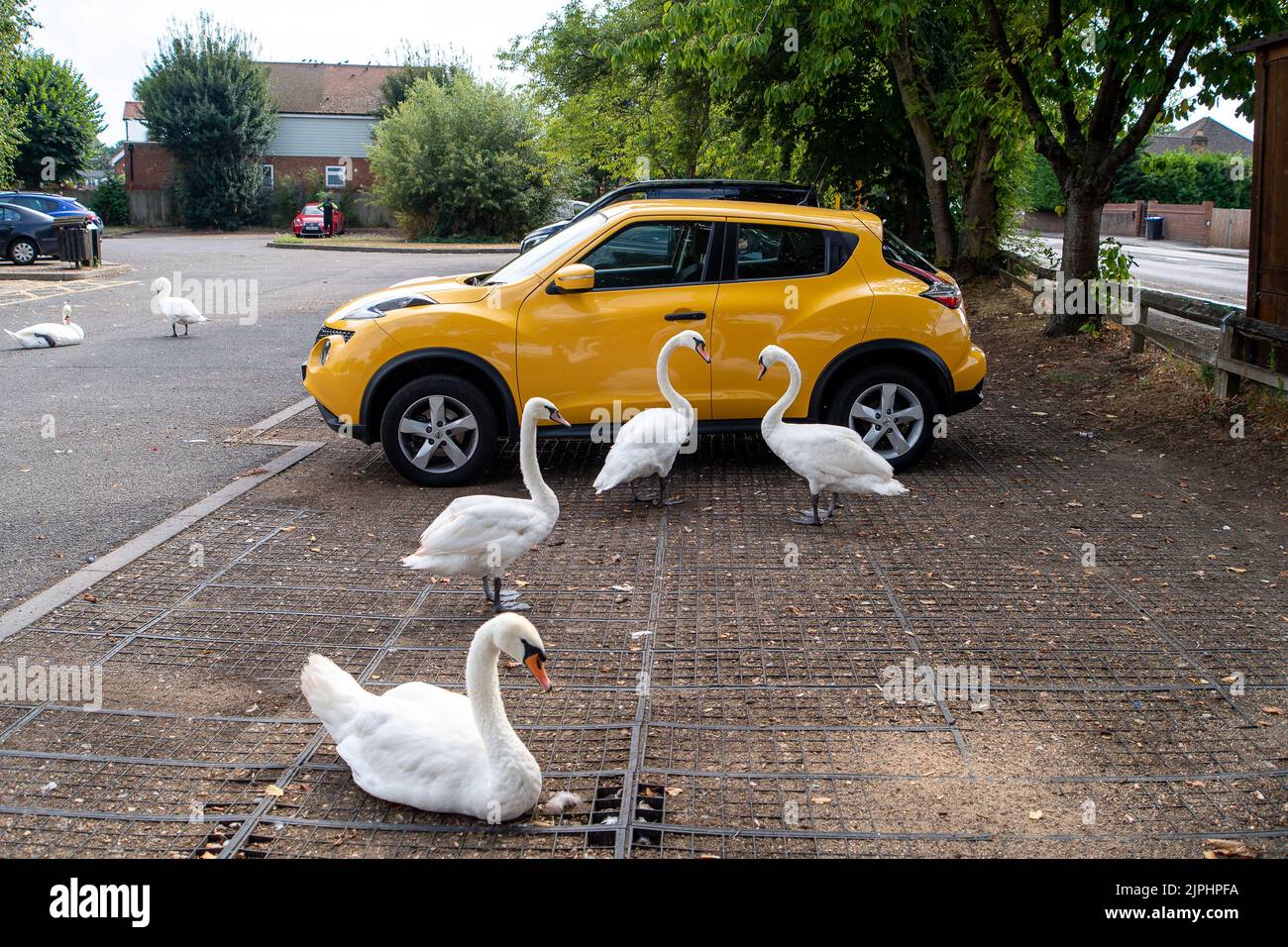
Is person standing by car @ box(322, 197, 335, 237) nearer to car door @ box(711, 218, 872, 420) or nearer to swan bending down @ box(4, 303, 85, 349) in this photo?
swan bending down @ box(4, 303, 85, 349)

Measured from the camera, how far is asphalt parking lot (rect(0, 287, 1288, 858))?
4145mm

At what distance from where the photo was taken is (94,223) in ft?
98.3

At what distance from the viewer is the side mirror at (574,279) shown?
28.5ft

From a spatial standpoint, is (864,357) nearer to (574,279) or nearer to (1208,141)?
(574,279)

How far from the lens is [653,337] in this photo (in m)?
8.85

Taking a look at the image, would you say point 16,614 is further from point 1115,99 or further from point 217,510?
point 1115,99

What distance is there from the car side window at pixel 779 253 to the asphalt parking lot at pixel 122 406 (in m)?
4.29

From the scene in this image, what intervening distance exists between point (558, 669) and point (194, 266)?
3008 centimetres

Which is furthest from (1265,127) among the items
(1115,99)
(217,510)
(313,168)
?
(313,168)

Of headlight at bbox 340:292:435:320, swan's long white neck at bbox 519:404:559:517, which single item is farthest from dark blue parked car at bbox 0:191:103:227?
swan's long white neck at bbox 519:404:559:517

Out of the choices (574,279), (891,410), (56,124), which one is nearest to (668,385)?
(574,279)

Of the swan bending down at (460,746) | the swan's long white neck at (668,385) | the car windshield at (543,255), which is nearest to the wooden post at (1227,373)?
the swan's long white neck at (668,385)

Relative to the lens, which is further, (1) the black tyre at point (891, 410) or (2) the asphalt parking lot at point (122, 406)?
(1) the black tyre at point (891, 410)

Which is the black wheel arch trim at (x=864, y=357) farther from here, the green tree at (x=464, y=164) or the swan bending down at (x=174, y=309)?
the green tree at (x=464, y=164)
